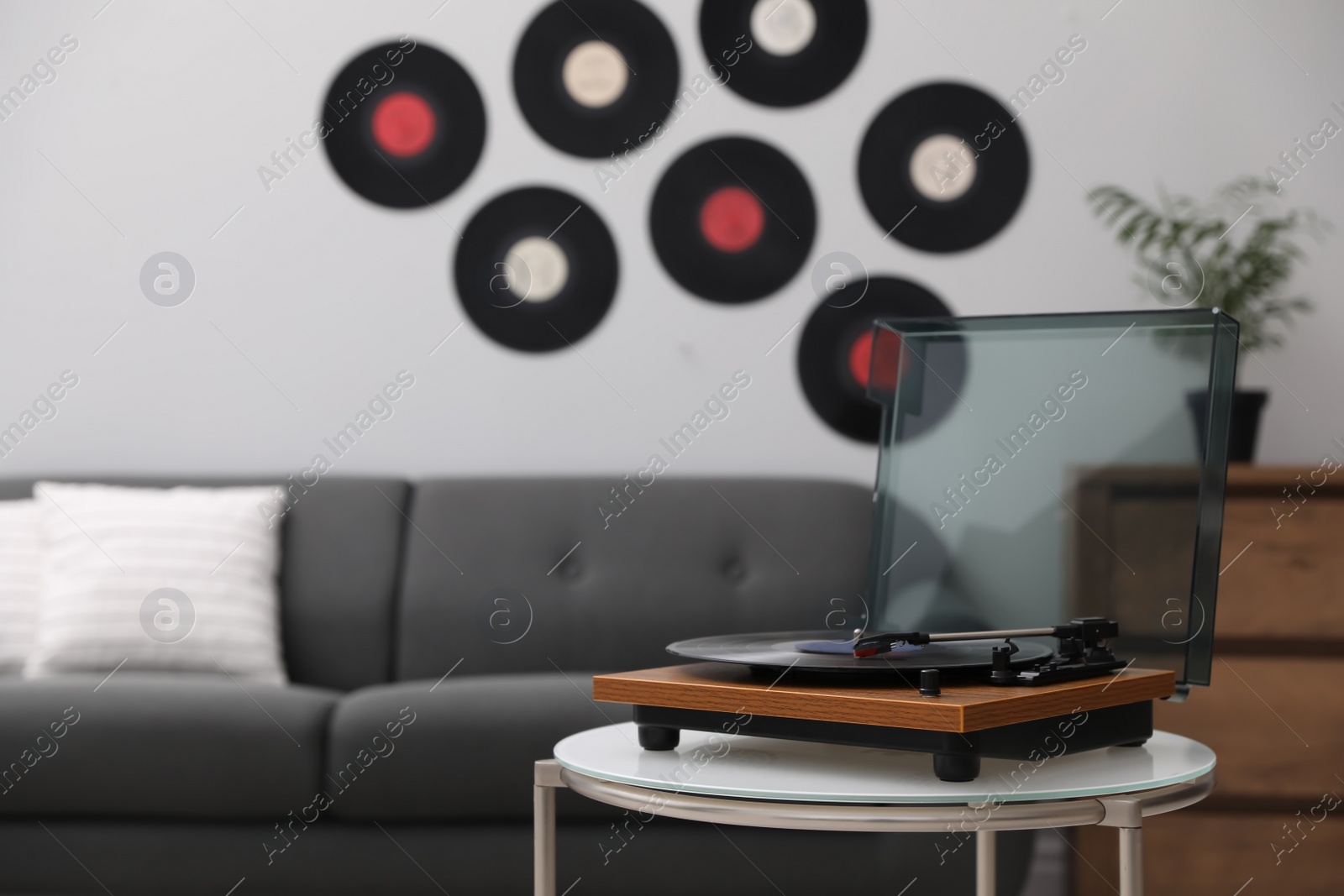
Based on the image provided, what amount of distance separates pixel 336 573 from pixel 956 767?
1.80 m

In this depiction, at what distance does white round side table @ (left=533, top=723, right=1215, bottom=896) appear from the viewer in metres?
0.74

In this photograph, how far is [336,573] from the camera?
233cm

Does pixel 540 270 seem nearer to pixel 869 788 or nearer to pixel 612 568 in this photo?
pixel 612 568

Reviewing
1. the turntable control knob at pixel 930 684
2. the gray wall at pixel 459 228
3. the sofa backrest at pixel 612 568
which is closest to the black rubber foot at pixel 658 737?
the turntable control knob at pixel 930 684

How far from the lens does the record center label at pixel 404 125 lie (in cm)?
267

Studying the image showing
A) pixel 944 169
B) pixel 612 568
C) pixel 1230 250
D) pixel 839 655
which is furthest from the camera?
pixel 944 169

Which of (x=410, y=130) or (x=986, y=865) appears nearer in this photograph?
(x=986, y=865)

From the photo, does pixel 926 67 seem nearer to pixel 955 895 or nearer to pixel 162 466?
pixel 955 895

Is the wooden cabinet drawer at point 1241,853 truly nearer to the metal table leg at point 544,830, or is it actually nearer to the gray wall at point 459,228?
the gray wall at point 459,228

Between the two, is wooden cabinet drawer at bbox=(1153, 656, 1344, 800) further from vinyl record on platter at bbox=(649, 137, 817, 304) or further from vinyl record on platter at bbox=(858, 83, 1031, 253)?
vinyl record on platter at bbox=(649, 137, 817, 304)

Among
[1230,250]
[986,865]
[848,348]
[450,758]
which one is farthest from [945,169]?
[986,865]

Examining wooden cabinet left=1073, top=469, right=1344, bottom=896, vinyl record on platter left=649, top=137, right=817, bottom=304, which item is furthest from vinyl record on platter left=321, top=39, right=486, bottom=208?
wooden cabinet left=1073, top=469, right=1344, bottom=896

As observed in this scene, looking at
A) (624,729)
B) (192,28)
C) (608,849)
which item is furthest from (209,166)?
(624,729)

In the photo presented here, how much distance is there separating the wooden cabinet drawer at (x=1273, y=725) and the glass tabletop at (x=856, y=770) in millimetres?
1150
